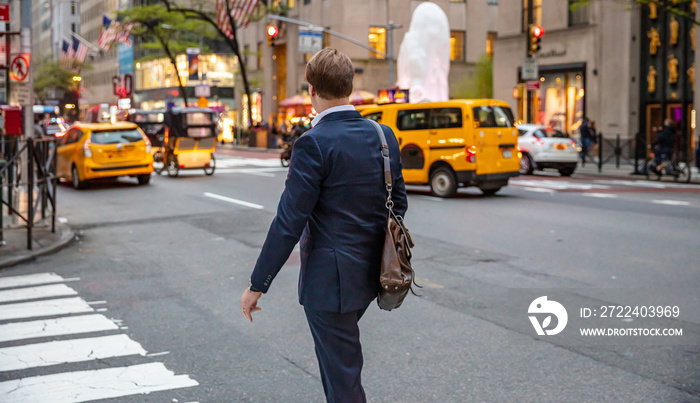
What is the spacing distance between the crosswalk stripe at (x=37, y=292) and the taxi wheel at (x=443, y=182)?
10.5 metres

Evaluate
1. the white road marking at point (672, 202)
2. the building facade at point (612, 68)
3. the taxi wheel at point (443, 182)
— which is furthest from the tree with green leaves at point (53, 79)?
the white road marking at point (672, 202)

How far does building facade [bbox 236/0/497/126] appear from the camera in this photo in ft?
189

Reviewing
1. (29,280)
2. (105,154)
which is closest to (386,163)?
(29,280)

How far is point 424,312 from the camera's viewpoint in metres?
7.40

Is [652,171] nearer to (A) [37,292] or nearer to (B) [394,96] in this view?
(B) [394,96]

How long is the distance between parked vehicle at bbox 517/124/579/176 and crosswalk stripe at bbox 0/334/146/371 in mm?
21643

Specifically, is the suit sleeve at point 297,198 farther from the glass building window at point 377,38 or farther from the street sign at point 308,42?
the glass building window at point 377,38

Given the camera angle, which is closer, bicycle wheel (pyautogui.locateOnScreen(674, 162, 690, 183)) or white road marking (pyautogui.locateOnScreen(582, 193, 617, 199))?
white road marking (pyautogui.locateOnScreen(582, 193, 617, 199))

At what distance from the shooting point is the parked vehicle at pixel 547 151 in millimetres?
26641

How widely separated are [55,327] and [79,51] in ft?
156

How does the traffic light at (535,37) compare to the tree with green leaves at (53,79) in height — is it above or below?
below

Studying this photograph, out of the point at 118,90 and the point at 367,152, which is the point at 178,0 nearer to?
the point at 118,90

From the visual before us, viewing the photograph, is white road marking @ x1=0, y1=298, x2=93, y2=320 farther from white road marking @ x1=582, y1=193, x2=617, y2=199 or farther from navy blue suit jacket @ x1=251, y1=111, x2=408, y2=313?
white road marking @ x1=582, y1=193, x2=617, y2=199

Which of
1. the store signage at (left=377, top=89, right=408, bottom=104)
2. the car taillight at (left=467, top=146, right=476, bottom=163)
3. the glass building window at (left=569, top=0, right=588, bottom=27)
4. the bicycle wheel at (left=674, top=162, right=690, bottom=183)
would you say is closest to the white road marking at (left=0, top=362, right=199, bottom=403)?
the car taillight at (left=467, top=146, right=476, bottom=163)
